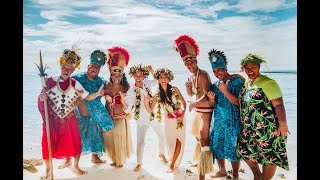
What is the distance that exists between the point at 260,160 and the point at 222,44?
1323 millimetres

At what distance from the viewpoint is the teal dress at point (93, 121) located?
4625 millimetres

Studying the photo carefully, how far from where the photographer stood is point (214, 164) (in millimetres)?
4582

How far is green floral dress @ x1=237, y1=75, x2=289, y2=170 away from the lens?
4.28 meters

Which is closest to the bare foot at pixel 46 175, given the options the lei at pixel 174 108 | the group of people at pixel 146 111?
the group of people at pixel 146 111

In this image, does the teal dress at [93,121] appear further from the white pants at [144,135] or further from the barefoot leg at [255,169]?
the barefoot leg at [255,169]

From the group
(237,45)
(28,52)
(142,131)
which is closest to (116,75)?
(142,131)

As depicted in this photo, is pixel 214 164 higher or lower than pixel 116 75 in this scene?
lower

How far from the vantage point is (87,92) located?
461 centimetres

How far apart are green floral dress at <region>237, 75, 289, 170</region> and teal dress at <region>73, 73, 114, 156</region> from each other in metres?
1.52

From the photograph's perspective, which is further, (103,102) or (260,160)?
(103,102)

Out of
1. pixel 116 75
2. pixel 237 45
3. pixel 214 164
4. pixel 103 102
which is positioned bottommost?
pixel 214 164

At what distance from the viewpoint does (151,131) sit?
184 inches

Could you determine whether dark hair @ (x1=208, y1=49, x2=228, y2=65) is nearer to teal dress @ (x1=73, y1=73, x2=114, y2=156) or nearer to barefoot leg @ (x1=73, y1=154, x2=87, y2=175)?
teal dress @ (x1=73, y1=73, x2=114, y2=156)

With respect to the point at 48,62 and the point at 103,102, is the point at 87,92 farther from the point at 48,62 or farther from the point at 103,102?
the point at 48,62
